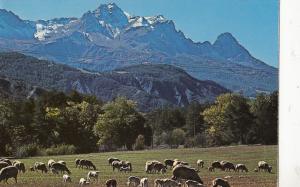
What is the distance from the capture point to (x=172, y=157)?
6266mm

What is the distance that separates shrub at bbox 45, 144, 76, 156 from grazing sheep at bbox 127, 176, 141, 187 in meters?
0.66

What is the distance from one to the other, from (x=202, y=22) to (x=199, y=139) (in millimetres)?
1137

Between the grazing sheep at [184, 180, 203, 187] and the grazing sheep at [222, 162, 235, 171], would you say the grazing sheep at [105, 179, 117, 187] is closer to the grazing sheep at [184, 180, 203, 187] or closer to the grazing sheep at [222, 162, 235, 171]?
the grazing sheep at [184, 180, 203, 187]

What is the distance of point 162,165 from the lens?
6191 mm

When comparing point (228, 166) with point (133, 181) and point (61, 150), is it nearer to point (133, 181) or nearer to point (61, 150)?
point (133, 181)

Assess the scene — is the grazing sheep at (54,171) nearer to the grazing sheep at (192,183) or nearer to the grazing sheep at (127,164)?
the grazing sheep at (127,164)

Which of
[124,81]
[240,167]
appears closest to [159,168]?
[240,167]

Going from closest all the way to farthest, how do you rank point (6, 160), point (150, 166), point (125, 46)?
point (150, 166)
point (6, 160)
point (125, 46)

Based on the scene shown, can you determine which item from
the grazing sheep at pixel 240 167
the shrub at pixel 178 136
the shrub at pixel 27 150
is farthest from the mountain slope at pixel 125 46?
the shrub at pixel 27 150

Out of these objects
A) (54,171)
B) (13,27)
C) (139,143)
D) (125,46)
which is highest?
(13,27)

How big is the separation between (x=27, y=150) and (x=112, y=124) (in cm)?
89

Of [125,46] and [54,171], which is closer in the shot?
[54,171]

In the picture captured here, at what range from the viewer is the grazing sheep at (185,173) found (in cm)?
620
